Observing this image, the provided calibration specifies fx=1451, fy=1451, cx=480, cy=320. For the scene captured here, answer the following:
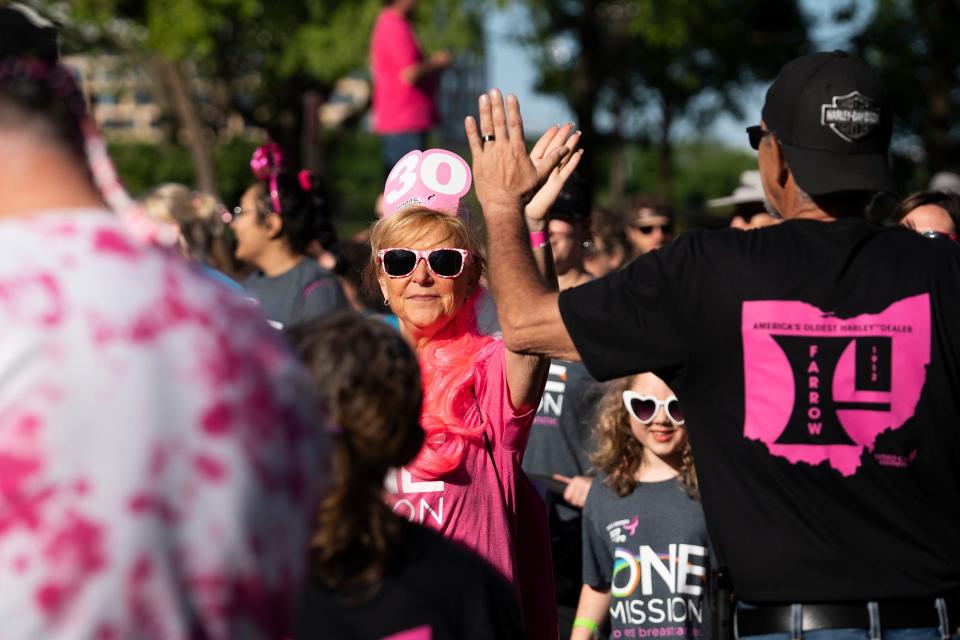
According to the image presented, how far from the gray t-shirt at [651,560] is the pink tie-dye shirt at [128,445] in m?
3.06

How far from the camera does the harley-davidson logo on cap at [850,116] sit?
3.28 meters

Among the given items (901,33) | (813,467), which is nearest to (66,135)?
(813,467)

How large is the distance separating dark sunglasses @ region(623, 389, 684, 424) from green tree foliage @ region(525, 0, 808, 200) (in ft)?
76.6

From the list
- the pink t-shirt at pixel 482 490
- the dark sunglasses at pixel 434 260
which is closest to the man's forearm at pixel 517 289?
the pink t-shirt at pixel 482 490

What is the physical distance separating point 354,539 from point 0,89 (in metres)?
1.01

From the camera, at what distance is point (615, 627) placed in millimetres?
4887

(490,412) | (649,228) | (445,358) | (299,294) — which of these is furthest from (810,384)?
(649,228)

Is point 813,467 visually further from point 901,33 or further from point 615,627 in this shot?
point 901,33

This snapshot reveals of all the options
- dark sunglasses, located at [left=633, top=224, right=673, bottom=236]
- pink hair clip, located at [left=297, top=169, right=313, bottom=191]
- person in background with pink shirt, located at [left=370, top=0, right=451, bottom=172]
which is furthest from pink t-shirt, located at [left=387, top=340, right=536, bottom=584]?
person in background with pink shirt, located at [left=370, top=0, right=451, bottom=172]

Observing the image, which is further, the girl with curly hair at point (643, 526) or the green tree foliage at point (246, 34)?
the green tree foliage at point (246, 34)

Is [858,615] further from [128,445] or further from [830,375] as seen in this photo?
[128,445]

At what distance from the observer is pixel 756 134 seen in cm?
346

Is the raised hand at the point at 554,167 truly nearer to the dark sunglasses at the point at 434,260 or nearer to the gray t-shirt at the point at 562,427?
the dark sunglasses at the point at 434,260

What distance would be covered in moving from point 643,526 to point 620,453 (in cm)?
33
